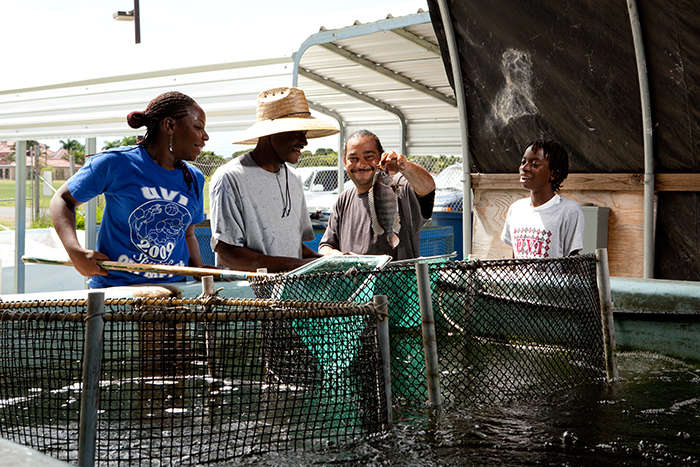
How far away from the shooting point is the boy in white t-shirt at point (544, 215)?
5172 mm

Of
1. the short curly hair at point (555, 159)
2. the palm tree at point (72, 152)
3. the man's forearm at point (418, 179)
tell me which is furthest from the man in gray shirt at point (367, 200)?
the palm tree at point (72, 152)

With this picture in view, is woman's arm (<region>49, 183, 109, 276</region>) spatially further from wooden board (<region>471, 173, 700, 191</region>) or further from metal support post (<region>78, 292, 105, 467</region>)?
wooden board (<region>471, 173, 700, 191</region>)

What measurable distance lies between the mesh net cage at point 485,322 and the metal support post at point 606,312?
0.05 m

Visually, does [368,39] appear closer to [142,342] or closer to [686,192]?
[686,192]

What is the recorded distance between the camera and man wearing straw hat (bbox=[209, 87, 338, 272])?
4.53 metres

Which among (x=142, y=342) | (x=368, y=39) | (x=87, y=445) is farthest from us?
(x=368, y=39)

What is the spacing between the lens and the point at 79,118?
33.1ft

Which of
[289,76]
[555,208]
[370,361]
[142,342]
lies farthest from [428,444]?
[289,76]

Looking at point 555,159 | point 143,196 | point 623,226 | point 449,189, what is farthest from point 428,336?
point 449,189

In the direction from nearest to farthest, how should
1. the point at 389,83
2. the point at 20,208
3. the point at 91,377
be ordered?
1. the point at 91,377
2. the point at 20,208
3. the point at 389,83

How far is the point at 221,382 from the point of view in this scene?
328 cm

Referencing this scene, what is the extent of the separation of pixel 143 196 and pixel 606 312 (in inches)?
113

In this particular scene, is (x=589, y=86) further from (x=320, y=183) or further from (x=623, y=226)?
(x=320, y=183)

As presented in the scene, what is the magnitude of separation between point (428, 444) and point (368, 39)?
27.8 ft
